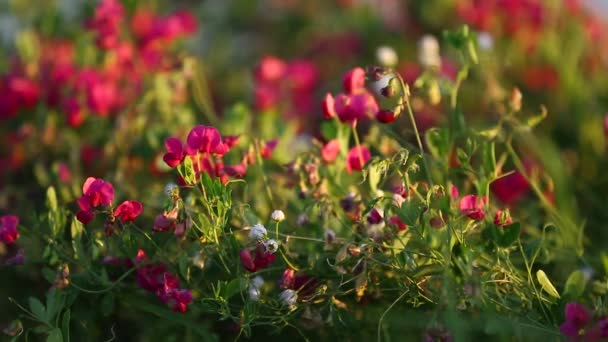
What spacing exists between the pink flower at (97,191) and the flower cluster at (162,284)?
109 mm

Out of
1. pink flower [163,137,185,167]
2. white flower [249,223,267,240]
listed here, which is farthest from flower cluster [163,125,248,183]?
white flower [249,223,267,240]

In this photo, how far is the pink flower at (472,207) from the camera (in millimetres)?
1285

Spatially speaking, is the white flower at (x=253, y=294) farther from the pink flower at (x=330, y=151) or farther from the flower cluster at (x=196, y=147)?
the pink flower at (x=330, y=151)

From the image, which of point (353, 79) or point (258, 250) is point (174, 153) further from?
point (353, 79)

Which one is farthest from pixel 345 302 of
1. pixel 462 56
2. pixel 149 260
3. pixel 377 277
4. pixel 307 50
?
pixel 307 50

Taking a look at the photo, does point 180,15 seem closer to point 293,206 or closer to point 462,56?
point 293,206

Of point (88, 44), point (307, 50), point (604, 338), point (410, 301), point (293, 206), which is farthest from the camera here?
point (307, 50)

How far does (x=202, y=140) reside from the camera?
1.32 m

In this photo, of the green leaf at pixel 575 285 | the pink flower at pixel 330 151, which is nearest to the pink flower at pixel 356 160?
the pink flower at pixel 330 151

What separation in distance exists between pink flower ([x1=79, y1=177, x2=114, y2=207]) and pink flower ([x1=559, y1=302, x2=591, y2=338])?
2.01 feet

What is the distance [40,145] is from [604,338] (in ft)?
4.31

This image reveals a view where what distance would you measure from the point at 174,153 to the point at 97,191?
0.12m

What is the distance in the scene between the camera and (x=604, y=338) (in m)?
1.19

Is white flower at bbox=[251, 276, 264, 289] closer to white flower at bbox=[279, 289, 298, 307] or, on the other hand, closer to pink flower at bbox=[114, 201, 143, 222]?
white flower at bbox=[279, 289, 298, 307]
